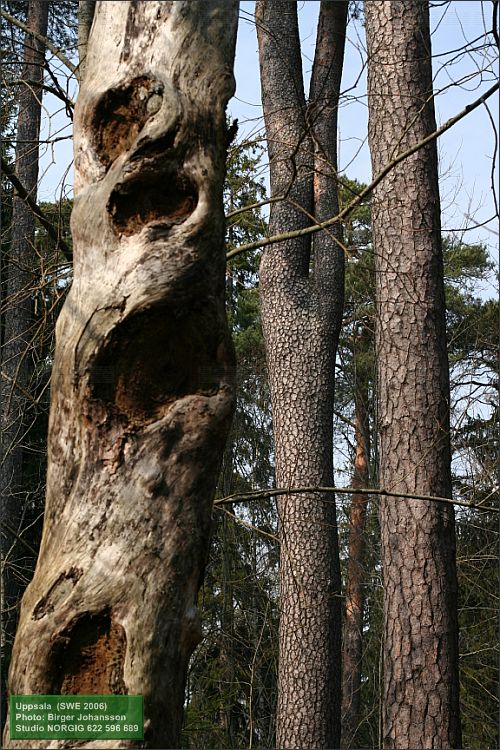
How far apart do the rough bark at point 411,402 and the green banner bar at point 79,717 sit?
3.09m

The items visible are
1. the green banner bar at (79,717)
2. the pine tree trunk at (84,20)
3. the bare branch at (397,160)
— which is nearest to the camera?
the green banner bar at (79,717)

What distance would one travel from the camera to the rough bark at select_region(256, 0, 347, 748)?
7.05m

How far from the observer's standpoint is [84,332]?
6.98 ft

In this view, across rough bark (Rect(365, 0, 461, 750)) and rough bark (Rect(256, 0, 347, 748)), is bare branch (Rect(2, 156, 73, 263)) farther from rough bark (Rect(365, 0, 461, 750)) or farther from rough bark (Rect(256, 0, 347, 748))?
rough bark (Rect(256, 0, 347, 748))

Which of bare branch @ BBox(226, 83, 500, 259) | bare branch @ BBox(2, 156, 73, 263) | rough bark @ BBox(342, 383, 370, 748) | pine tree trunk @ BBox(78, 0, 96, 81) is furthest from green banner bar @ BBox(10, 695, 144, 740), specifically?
rough bark @ BBox(342, 383, 370, 748)

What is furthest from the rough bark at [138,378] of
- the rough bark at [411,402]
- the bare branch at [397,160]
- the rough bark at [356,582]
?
the rough bark at [356,582]

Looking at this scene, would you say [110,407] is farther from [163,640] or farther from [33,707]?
[33,707]

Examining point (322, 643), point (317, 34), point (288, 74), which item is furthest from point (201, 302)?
point (317, 34)

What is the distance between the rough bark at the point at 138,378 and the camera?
6.61ft

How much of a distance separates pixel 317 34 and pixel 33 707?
7.67m

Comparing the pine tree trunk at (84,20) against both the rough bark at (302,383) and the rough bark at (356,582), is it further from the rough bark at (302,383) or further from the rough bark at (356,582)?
the rough bark at (356,582)

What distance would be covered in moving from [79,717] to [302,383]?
5.63m

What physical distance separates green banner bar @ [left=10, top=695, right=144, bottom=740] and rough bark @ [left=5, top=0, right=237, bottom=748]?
23 millimetres

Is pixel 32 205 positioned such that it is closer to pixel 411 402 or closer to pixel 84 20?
pixel 84 20
